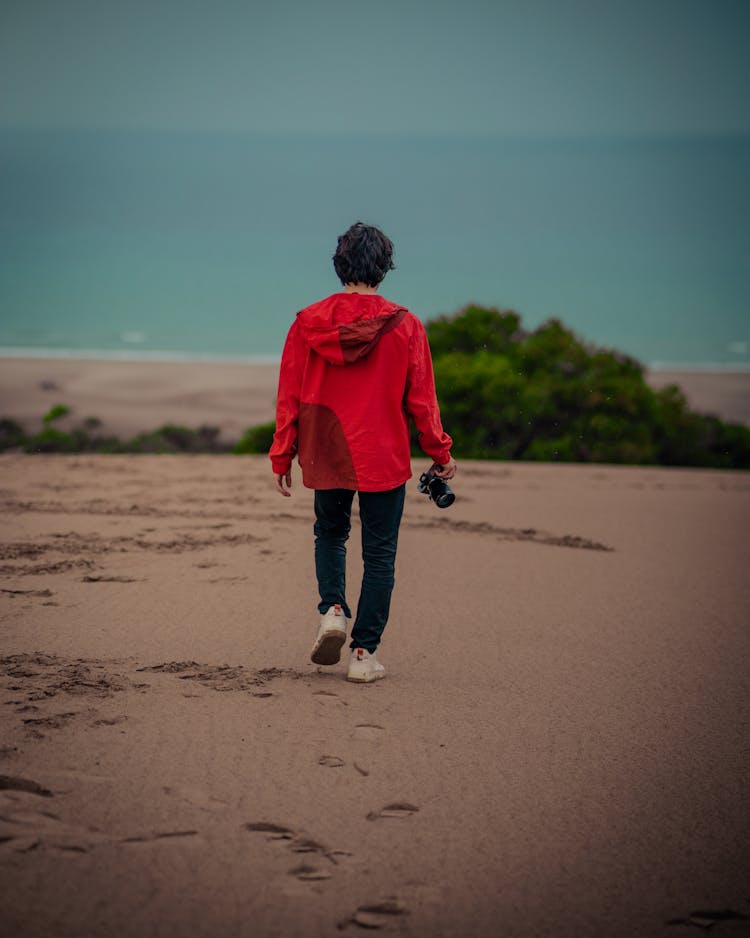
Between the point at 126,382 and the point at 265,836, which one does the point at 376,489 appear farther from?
the point at 126,382

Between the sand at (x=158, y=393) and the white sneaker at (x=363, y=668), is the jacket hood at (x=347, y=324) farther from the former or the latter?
the sand at (x=158, y=393)

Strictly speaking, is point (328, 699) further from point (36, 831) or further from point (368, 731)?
point (36, 831)

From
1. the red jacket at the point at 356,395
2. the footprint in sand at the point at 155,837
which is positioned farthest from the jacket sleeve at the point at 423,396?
the footprint in sand at the point at 155,837

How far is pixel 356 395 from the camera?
3.58m

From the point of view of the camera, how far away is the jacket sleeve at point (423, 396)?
3594 millimetres

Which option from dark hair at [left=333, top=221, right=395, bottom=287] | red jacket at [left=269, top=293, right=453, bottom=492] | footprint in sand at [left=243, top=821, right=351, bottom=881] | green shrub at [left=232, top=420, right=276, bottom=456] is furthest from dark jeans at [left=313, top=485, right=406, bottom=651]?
green shrub at [left=232, top=420, right=276, bottom=456]

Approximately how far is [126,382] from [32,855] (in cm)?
2319

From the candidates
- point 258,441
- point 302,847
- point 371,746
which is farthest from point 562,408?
point 302,847

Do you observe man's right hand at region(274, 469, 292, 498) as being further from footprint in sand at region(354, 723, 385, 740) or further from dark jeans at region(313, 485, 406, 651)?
footprint in sand at region(354, 723, 385, 740)

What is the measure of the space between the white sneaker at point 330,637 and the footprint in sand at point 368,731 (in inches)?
18.4

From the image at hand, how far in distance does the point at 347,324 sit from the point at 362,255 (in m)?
0.26

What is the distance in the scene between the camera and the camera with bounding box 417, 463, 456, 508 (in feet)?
12.1

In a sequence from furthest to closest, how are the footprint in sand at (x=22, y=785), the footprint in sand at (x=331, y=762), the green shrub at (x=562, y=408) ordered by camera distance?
1. the green shrub at (x=562, y=408)
2. the footprint in sand at (x=331, y=762)
3. the footprint in sand at (x=22, y=785)

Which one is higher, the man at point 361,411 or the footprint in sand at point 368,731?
the man at point 361,411
